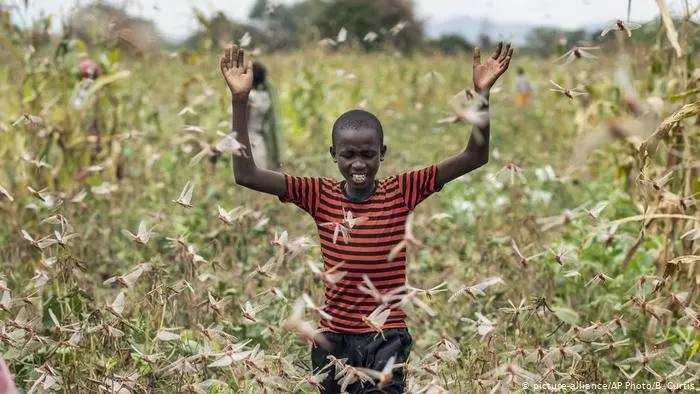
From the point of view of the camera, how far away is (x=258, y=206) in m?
4.26

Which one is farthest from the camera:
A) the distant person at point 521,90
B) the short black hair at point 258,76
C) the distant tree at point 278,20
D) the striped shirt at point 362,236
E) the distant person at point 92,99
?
the distant person at point 521,90

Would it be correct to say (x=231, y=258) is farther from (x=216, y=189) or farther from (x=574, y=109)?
(x=574, y=109)

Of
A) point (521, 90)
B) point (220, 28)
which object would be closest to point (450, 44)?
point (521, 90)

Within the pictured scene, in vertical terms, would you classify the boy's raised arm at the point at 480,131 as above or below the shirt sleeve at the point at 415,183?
above

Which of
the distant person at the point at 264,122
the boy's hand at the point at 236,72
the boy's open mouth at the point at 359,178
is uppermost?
the boy's hand at the point at 236,72

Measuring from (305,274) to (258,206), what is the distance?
52.7 inches

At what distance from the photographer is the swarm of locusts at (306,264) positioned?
83.7 inches

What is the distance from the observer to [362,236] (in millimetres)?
2246

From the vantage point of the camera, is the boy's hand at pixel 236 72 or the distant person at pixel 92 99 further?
the distant person at pixel 92 99

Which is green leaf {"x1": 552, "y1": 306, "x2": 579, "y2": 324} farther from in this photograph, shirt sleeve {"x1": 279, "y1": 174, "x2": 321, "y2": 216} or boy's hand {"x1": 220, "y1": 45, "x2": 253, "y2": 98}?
boy's hand {"x1": 220, "y1": 45, "x2": 253, "y2": 98}

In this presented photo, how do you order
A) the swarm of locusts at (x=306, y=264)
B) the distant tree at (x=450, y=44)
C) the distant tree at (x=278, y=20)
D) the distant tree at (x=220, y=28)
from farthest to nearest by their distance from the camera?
the distant tree at (x=450, y=44), the distant tree at (x=220, y=28), the distant tree at (x=278, y=20), the swarm of locusts at (x=306, y=264)

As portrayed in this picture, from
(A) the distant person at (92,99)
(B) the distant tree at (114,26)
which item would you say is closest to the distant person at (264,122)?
(A) the distant person at (92,99)

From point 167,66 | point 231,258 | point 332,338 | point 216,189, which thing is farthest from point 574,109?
point 167,66

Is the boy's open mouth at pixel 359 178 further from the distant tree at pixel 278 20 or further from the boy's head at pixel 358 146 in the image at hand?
the distant tree at pixel 278 20
